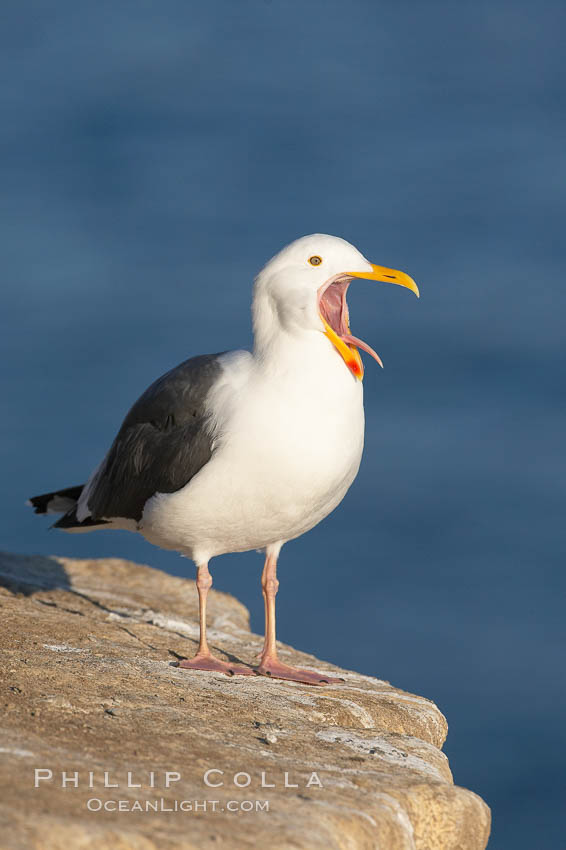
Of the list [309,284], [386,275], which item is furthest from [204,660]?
[386,275]

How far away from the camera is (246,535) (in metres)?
7.28

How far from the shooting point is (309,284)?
6.93 metres

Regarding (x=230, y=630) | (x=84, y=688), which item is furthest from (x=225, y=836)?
(x=230, y=630)

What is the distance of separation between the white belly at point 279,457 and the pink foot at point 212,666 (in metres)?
0.80

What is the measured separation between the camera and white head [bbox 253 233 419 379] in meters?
6.94

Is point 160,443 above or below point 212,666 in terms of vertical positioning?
above

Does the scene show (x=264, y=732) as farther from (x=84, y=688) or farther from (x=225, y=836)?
(x=225, y=836)

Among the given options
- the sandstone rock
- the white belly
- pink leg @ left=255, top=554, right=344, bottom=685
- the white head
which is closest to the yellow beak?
the white head

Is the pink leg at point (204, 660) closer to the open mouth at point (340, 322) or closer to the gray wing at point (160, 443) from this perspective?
the gray wing at point (160, 443)

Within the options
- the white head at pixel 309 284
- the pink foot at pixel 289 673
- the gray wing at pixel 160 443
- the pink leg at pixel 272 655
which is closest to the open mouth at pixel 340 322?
the white head at pixel 309 284

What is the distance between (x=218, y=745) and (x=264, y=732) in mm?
472

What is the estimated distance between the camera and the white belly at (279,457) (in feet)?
22.5

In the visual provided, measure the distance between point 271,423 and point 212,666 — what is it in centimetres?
160

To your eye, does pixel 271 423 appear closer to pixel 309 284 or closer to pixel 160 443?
pixel 309 284
